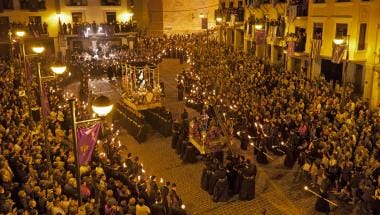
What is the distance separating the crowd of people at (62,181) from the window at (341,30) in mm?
14816

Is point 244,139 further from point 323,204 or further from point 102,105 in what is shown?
point 102,105

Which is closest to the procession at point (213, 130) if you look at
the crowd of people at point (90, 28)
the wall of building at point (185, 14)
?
the crowd of people at point (90, 28)

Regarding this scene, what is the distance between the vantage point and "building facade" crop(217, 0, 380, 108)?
21781mm

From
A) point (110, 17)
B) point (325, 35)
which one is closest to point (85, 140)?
point (325, 35)

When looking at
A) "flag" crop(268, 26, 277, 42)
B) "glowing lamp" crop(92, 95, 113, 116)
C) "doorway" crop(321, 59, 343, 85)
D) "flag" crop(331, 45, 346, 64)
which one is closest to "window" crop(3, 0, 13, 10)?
"flag" crop(268, 26, 277, 42)

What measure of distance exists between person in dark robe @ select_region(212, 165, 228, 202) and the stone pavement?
21cm

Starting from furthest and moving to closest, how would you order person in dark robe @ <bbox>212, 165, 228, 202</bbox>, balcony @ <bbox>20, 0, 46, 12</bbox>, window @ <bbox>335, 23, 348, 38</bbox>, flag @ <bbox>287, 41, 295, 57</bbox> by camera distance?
balcony @ <bbox>20, 0, 46, 12</bbox>, flag @ <bbox>287, 41, 295, 57</bbox>, window @ <bbox>335, 23, 348, 38</bbox>, person in dark robe @ <bbox>212, 165, 228, 202</bbox>

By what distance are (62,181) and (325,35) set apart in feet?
61.3

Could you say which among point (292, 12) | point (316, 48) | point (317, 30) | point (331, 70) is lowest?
point (331, 70)

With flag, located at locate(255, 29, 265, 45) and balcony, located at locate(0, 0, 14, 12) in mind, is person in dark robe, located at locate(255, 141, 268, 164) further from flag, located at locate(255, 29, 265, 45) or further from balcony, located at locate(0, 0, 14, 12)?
balcony, located at locate(0, 0, 14, 12)

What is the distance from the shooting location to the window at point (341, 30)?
76.3 feet

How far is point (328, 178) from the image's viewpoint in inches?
527

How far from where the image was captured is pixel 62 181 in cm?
1242

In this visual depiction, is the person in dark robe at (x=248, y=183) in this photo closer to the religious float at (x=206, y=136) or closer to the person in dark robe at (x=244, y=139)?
the religious float at (x=206, y=136)
